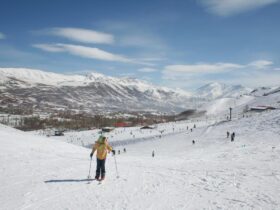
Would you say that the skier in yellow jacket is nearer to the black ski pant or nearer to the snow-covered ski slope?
the black ski pant

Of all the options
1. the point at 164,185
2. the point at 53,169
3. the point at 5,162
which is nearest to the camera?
the point at 164,185

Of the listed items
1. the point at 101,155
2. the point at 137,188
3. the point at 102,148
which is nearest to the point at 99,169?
the point at 101,155

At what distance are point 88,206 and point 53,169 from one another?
297 inches

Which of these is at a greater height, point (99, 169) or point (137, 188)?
point (99, 169)

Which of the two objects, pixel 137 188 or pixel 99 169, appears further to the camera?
pixel 99 169

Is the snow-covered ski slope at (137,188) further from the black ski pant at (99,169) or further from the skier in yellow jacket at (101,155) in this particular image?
the skier in yellow jacket at (101,155)

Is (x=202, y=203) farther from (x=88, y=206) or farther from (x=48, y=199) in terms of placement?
(x=48, y=199)

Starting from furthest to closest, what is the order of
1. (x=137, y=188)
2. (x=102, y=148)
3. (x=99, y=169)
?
(x=102, y=148)
(x=99, y=169)
(x=137, y=188)

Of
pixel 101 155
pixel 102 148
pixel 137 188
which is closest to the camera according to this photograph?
pixel 137 188

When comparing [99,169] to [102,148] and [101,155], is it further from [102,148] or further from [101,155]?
[102,148]

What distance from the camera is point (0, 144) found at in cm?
2741

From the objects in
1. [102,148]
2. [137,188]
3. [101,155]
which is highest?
[102,148]

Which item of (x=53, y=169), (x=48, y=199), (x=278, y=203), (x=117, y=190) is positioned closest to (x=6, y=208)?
(x=48, y=199)

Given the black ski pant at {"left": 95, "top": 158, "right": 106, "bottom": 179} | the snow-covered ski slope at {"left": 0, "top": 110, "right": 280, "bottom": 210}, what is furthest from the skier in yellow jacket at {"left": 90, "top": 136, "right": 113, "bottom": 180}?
the snow-covered ski slope at {"left": 0, "top": 110, "right": 280, "bottom": 210}
